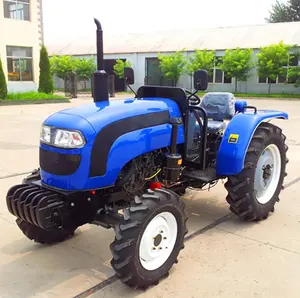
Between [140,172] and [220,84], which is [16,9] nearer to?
[220,84]

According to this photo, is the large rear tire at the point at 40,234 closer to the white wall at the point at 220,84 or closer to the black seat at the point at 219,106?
the black seat at the point at 219,106

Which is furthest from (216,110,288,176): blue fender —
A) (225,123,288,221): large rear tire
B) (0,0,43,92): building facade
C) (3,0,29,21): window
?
(3,0,29,21): window

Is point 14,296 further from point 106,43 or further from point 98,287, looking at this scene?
point 106,43

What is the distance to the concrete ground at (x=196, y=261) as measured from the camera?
3055 millimetres

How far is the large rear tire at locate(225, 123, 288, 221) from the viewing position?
4121 mm

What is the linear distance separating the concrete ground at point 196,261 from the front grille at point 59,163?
892mm

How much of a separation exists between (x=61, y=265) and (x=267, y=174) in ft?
8.32

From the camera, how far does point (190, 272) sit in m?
3.31

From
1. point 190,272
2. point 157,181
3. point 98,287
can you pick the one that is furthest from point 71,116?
point 190,272

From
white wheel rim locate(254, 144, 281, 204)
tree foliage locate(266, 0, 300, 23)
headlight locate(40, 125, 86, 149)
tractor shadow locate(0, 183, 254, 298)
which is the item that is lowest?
tractor shadow locate(0, 183, 254, 298)

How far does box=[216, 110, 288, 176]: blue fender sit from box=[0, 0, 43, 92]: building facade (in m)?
19.4

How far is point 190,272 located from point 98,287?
0.78 metres

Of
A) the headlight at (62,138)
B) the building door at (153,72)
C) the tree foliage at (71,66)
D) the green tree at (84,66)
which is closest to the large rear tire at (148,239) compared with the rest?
the headlight at (62,138)

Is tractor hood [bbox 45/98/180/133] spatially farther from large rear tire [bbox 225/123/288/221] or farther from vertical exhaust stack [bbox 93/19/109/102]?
large rear tire [bbox 225/123/288/221]
